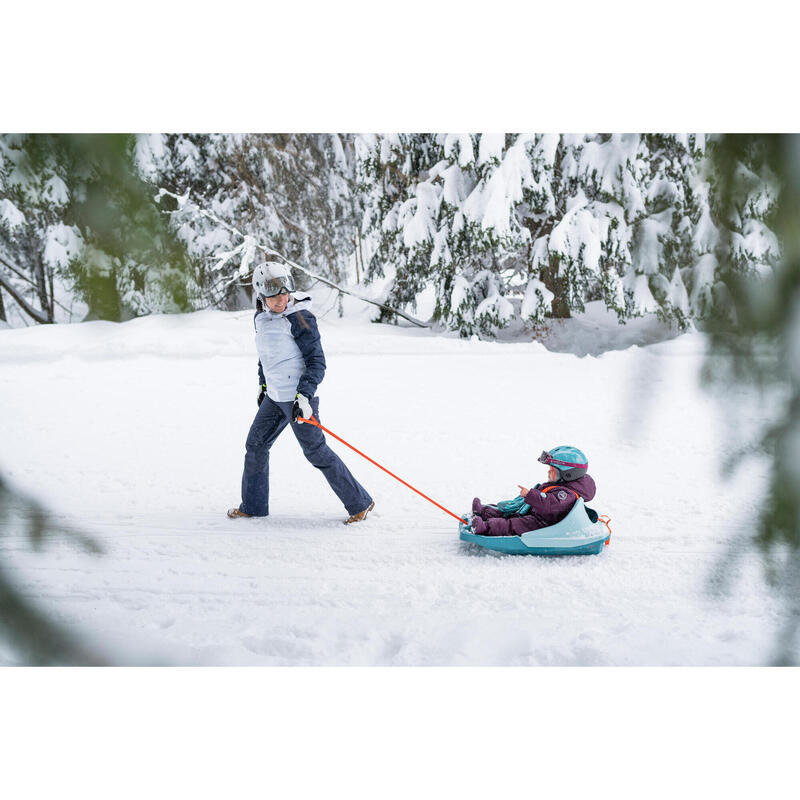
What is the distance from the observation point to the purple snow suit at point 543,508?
7.04 ft

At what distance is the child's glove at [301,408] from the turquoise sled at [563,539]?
702 mm

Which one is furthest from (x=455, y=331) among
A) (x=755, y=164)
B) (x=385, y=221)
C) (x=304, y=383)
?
(x=755, y=164)

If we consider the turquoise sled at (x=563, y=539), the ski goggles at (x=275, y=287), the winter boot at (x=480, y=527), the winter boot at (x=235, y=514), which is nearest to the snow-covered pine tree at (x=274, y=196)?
the ski goggles at (x=275, y=287)

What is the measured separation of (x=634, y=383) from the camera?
93 centimetres

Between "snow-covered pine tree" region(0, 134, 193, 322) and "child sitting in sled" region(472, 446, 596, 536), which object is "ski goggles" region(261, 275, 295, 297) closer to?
"child sitting in sled" region(472, 446, 596, 536)

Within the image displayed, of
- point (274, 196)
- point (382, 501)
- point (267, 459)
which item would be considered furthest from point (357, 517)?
point (274, 196)

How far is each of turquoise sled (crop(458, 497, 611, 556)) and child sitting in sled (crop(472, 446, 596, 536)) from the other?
0.07 feet

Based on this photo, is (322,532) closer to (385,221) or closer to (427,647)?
(427,647)

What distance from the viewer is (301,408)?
2326 millimetres

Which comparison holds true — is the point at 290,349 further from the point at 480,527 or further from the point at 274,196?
the point at 274,196

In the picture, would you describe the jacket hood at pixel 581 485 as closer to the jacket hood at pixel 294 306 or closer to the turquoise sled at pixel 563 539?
the turquoise sled at pixel 563 539

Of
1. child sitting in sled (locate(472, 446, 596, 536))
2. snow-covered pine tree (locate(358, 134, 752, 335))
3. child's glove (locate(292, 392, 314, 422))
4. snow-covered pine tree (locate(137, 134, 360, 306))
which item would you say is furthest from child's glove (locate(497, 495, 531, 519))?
snow-covered pine tree (locate(358, 134, 752, 335))

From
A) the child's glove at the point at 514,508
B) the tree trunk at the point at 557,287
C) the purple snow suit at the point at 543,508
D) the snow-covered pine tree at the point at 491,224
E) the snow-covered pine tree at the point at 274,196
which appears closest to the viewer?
the purple snow suit at the point at 543,508

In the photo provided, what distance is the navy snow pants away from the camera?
238cm
